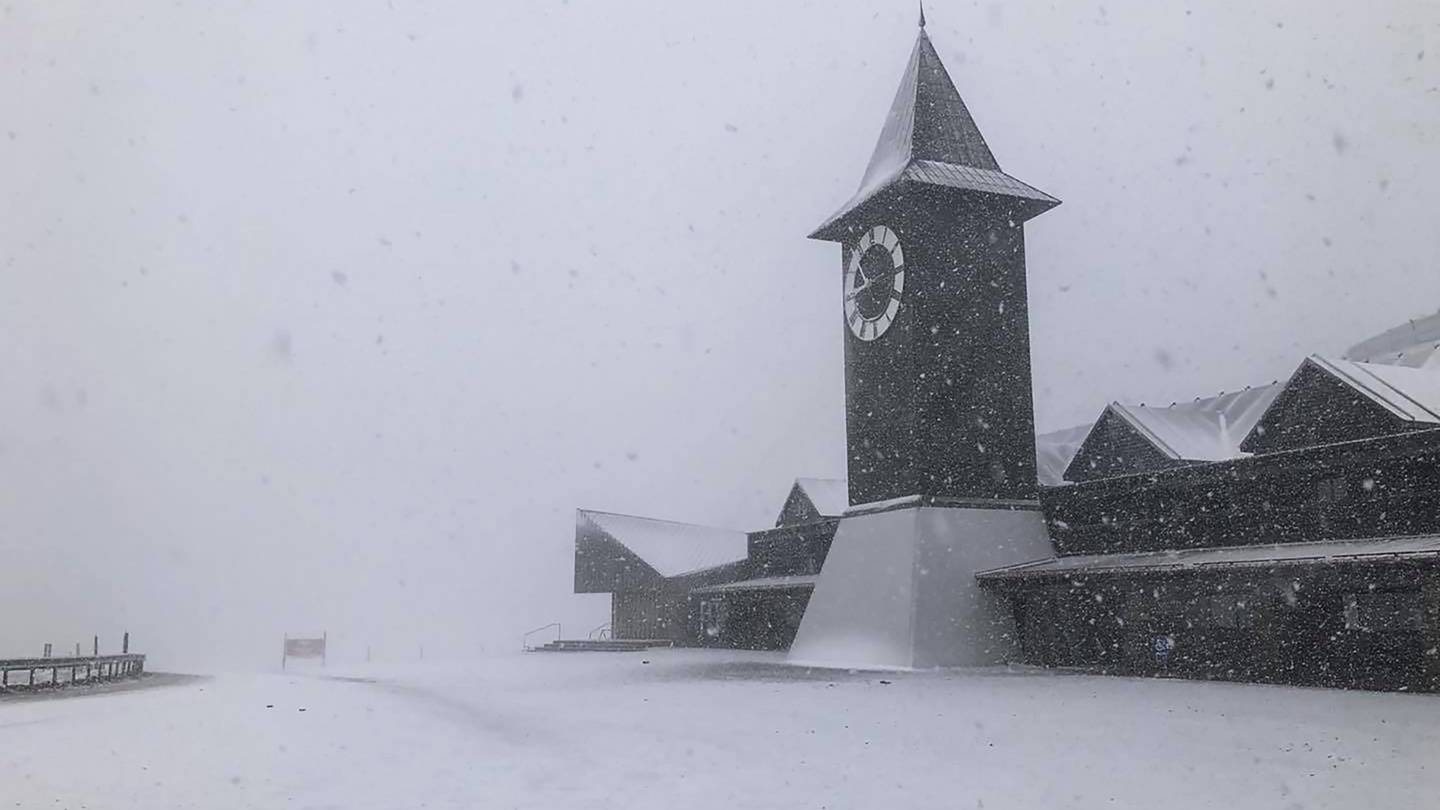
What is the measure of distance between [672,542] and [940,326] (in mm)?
22234

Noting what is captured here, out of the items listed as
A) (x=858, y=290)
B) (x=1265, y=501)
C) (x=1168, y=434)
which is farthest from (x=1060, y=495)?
(x=858, y=290)

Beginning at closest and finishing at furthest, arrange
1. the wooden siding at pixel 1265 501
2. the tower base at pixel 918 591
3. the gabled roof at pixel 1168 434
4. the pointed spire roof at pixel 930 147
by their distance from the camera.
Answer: the wooden siding at pixel 1265 501, the tower base at pixel 918 591, the gabled roof at pixel 1168 434, the pointed spire roof at pixel 930 147

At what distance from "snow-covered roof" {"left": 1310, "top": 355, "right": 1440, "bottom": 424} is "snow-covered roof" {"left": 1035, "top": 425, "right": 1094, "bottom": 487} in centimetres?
890

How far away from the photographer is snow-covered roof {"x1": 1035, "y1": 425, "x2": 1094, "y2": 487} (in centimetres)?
3026

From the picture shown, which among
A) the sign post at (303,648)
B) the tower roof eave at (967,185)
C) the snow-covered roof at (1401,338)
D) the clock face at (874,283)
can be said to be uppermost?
the snow-covered roof at (1401,338)

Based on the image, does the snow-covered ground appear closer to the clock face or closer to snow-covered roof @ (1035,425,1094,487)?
the clock face

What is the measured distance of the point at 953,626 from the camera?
72.7ft

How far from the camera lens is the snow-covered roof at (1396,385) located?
18.3 metres

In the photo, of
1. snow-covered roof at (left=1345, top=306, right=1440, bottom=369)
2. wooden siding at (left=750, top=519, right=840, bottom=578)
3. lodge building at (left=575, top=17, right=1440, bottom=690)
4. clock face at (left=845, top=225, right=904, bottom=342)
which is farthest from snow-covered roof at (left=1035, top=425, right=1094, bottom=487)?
snow-covered roof at (left=1345, top=306, right=1440, bottom=369)

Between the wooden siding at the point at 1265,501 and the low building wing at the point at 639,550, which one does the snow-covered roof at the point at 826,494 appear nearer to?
the low building wing at the point at 639,550

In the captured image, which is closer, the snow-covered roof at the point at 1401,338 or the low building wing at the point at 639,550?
the low building wing at the point at 639,550

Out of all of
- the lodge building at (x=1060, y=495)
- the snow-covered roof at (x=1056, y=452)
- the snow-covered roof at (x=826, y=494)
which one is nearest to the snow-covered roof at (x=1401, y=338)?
the snow-covered roof at (x=1056, y=452)

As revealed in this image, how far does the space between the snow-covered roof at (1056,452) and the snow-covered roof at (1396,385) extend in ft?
29.2

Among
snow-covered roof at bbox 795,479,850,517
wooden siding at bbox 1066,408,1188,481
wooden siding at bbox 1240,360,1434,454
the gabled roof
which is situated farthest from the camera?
snow-covered roof at bbox 795,479,850,517
